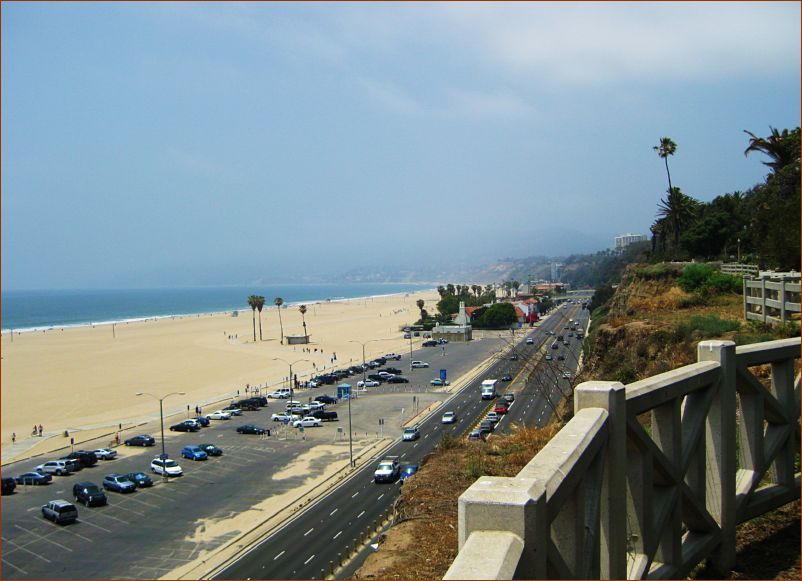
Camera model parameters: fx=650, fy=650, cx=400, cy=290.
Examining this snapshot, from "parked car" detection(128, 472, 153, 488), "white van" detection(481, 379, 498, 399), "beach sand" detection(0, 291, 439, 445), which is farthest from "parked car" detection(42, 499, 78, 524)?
"white van" detection(481, 379, 498, 399)

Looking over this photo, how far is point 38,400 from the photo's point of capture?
57.8 metres

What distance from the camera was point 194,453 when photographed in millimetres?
36188

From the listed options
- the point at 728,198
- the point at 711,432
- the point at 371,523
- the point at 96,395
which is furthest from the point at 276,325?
the point at 711,432

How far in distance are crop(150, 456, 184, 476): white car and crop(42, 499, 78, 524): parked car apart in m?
5.78

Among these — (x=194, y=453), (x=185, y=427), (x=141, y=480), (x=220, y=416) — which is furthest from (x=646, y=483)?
(x=220, y=416)

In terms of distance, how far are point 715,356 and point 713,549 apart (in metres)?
1.94

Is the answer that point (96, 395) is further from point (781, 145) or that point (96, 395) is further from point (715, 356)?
point (715, 356)

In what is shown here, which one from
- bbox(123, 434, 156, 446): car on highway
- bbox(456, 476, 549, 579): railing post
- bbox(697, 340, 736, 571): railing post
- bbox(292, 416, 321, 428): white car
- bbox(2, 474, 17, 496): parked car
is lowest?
bbox(292, 416, 321, 428): white car

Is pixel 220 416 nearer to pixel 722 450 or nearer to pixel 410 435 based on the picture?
pixel 410 435

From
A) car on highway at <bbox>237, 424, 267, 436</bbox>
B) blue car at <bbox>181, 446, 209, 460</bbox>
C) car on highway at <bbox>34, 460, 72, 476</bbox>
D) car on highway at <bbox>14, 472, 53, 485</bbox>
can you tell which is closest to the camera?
car on highway at <bbox>14, 472, 53, 485</bbox>

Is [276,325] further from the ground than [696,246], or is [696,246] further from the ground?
[696,246]

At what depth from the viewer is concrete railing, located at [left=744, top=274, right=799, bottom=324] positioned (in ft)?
64.5

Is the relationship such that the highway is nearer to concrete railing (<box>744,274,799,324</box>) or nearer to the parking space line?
the parking space line

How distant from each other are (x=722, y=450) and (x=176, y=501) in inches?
1049
